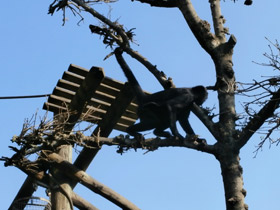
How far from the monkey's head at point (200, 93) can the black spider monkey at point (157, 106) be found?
141 millimetres

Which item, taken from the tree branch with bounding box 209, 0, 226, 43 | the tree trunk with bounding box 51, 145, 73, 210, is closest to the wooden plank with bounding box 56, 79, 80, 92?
the tree trunk with bounding box 51, 145, 73, 210

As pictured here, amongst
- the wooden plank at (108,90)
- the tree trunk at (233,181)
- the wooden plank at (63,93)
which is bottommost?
the tree trunk at (233,181)

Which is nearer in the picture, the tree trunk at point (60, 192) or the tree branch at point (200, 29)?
the tree branch at point (200, 29)

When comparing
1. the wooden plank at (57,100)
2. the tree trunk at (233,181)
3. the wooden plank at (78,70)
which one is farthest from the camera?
the wooden plank at (57,100)

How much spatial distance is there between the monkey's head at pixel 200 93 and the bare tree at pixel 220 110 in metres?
1.12

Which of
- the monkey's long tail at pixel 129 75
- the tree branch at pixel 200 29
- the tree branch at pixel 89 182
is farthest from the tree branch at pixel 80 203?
the tree branch at pixel 200 29

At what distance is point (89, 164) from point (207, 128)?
1904 mm

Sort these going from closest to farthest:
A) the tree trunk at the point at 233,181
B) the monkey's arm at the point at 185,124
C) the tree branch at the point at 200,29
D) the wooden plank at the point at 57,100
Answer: the tree trunk at the point at 233,181 < the tree branch at the point at 200,29 < the wooden plank at the point at 57,100 < the monkey's arm at the point at 185,124

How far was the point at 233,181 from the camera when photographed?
6113mm

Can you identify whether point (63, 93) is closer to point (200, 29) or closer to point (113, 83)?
point (113, 83)

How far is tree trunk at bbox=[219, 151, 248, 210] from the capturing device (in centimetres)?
597

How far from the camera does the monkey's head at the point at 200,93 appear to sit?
27.3 feet

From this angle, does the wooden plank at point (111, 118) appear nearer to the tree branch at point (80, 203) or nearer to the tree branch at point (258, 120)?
the tree branch at point (80, 203)

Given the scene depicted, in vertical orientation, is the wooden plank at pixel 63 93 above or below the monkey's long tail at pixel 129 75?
below
